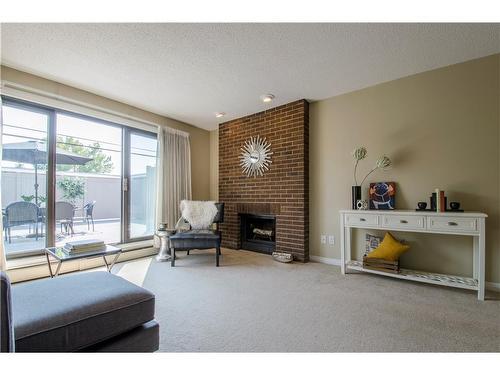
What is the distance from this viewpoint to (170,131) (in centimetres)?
391

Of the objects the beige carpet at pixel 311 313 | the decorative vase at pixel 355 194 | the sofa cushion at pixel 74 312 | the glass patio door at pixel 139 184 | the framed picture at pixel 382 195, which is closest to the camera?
the sofa cushion at pixel 74 312

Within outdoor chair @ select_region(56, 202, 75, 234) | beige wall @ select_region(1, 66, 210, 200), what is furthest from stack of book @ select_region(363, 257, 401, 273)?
outdoor chair @ select_region(56, 202, 75, 234)

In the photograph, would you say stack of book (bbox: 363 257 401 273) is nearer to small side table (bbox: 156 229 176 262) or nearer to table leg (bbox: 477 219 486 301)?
table leg (bbox: 477 219 486 301)

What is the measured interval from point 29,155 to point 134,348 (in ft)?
8.98

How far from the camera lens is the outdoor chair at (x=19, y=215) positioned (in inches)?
97.9

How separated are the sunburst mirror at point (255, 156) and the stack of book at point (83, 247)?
2294mm

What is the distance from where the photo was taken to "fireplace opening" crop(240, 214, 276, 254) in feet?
12.0

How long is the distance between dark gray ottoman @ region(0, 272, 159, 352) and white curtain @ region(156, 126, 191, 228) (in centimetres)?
246

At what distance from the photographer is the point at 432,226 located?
219 cm

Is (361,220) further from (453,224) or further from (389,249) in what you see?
(453,224)

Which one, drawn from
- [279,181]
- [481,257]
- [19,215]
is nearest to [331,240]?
[279,181]

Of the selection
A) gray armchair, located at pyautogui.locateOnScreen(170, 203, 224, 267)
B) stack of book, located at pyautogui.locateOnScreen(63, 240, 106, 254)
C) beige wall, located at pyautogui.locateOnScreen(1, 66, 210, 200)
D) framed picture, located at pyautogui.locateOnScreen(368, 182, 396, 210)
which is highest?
beige wall, located at pyautogui.locateOnScreen(1, 66, 210, 200)

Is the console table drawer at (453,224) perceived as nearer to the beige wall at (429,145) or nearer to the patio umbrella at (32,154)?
the beige wall at (429,145)

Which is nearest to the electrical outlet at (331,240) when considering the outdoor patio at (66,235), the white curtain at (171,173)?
the white curtain at (171,173)
